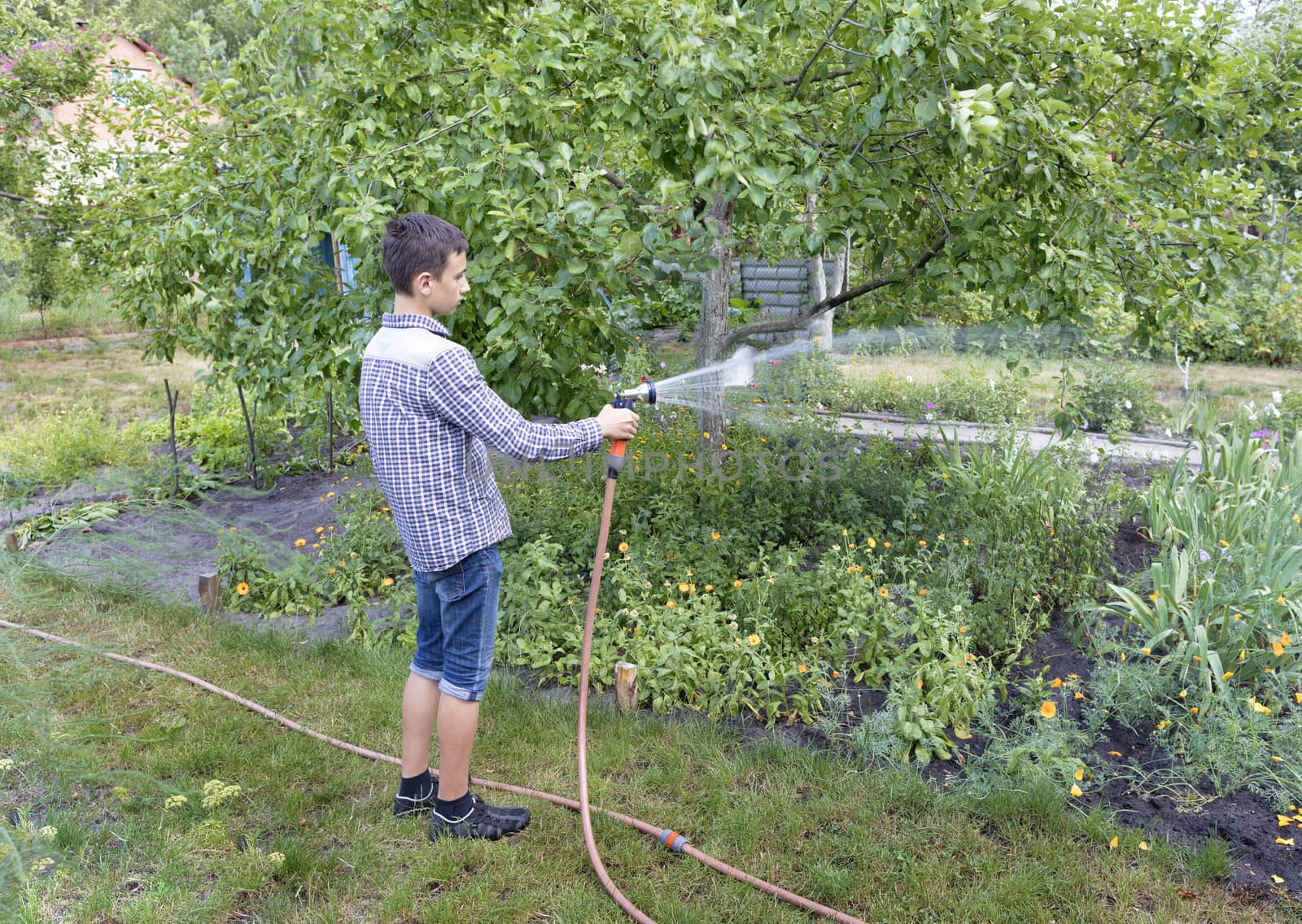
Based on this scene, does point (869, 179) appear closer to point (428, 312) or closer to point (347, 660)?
point (428, 312)

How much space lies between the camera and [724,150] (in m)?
2.91

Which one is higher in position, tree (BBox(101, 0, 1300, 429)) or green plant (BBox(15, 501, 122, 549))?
tree (BBox(101, 0, 1300, 429))

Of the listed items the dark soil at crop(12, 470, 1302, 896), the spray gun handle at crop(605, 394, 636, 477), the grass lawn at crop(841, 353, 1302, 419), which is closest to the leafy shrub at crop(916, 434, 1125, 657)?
the dark soil at crop(12, 470, 1302, 896)

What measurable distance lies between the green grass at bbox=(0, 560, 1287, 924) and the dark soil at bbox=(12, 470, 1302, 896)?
0.14 m

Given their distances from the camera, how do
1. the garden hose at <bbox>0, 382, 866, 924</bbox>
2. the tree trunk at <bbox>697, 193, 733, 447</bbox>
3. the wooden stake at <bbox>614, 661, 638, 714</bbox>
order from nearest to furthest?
the garden hose at <bbox>0, 382, 866, 924</bbox>, the wooden stake at <bbox>614, 661, 638, 714</bbox>, the tree trunk at <bbox>697, 193, 733, 447</bbox>

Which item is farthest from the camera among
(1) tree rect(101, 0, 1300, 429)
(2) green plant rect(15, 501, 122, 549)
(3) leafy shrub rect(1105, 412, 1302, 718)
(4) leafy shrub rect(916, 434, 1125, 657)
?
(2) green plant rect(15, 501, 122, 549)

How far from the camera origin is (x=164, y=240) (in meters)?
4.31

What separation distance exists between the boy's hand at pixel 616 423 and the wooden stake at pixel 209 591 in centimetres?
273

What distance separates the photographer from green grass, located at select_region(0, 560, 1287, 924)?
255cm

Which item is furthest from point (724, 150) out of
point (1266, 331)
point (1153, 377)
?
point (1266, 331)

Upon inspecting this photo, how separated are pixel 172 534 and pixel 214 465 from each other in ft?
4.08

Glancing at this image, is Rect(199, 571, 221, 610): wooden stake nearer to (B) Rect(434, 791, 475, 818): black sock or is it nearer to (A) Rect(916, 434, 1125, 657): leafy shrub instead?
(B) Rect(434, 791, 475, 818): black sock

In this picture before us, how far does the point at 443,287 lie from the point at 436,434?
413 mm

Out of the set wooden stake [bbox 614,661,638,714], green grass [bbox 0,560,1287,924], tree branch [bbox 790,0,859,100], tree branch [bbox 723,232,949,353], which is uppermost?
tree branch [bbox 790,0,859,100]
